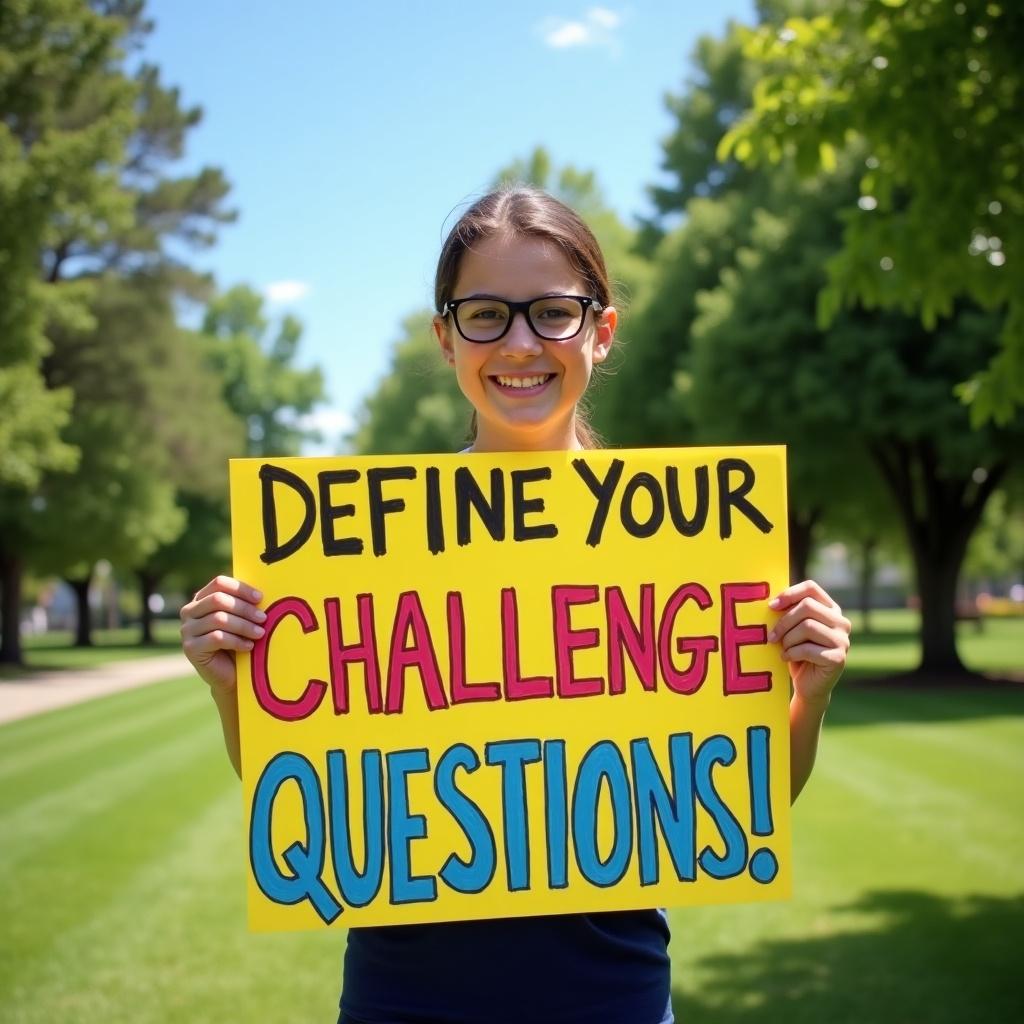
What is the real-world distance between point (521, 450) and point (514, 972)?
3.16ft

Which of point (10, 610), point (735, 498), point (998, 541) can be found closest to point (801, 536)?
point (10, 610)

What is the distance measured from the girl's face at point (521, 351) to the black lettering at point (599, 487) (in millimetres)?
150

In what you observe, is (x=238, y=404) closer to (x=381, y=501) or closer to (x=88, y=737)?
(x=88, y=737)

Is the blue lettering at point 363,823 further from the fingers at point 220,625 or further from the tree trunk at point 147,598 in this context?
the tree trunk at point 147,598

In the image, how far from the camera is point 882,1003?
4.92 metres

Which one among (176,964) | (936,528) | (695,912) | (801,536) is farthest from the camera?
(801,536)

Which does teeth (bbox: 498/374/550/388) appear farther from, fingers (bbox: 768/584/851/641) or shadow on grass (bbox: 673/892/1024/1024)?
shadow on grass (bbox: 673/892/1024/1024)

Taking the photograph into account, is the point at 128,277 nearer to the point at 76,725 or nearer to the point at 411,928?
the point at 76,725

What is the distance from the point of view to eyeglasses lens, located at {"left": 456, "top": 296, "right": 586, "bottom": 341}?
208 cm

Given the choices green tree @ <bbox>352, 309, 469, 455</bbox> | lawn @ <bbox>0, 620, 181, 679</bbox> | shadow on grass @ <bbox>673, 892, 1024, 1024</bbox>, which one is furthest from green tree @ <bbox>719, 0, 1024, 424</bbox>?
green tree @ <bbox>352, 309, 469, 455</bbox>

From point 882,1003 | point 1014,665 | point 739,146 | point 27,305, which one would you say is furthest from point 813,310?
point 882,1003

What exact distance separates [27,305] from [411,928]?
1805cm

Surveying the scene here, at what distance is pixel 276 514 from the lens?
2.22 metres

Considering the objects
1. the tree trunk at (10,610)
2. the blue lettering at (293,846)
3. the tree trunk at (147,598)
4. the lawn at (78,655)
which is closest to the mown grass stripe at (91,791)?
the blue lettering at (293,846)
